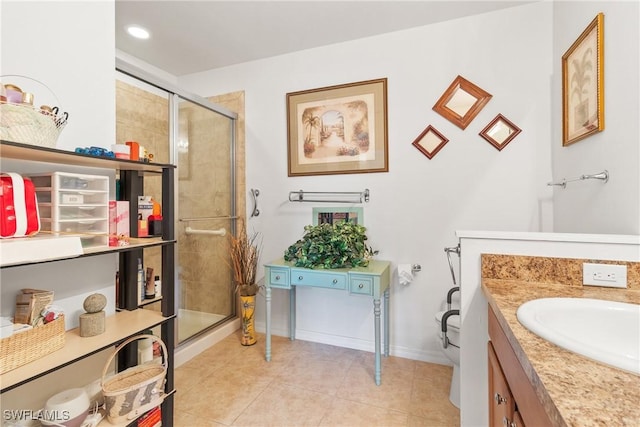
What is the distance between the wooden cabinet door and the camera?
860 mm

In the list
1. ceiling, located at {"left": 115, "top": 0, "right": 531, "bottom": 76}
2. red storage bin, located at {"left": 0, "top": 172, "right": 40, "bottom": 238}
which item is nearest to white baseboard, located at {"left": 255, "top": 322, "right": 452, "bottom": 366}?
red storage bin, located at {"left": 0, "top": 172, "right": 40, "bottom": 238}

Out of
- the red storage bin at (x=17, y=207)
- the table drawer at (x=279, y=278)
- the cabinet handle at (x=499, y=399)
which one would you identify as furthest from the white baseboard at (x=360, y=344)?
the red storage bin at (x=17, y=207)

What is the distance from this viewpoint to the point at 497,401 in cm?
100

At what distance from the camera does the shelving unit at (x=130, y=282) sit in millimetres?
1013

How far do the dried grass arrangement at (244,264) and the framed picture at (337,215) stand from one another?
0.64m

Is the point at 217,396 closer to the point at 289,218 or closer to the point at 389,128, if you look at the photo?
the point at 289,218

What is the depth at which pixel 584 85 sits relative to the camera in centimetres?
149

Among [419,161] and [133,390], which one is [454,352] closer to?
[419,161]

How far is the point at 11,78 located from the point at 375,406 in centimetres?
224

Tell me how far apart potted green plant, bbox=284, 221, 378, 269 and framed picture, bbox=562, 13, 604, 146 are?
4.47ft

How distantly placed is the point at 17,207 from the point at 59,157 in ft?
0.75

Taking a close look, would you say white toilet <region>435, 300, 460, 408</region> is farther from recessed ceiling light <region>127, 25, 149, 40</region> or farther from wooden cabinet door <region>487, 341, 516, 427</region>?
recessed ceiling light <region>127, 25, 149, 40</region>

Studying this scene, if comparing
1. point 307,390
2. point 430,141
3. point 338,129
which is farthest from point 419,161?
point 307,390

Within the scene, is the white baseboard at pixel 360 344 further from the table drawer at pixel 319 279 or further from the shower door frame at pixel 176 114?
the table drawer at pixel 319 279
